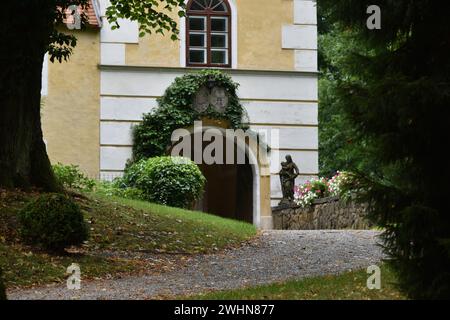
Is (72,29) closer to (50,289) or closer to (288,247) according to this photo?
(288,247)

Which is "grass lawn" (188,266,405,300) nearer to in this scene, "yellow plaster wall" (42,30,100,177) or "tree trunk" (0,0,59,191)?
"tree trunk" (0,0,59,191)

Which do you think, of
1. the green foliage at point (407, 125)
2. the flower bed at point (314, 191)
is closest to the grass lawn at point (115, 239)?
the flower bed at point (314, 191)

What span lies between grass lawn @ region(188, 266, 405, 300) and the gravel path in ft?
2.15

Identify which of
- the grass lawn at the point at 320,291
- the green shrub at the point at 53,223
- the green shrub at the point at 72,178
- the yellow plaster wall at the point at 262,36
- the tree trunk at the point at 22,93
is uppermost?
the yellow plaster wall at the point at 262,36

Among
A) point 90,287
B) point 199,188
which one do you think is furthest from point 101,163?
point 90,287

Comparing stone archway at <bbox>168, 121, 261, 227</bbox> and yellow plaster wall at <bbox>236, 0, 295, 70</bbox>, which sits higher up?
yellow plaster wall at <bbox>236, 0, 295, 70</bbox>

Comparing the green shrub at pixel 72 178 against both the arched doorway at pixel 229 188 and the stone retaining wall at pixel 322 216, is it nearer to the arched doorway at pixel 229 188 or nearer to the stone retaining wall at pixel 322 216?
the arched doorway at pixel 229 188

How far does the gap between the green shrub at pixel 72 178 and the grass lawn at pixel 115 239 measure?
82.6 inches

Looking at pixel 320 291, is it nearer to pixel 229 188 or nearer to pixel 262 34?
pixel 262 34

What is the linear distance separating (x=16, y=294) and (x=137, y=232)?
4.95 meters

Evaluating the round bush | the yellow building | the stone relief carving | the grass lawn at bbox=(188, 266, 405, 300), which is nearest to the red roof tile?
the yellow building

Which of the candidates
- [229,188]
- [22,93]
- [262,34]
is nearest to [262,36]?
[262,34]

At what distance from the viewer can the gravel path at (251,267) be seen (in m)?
10.5

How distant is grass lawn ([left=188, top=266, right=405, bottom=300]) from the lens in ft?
29.6
